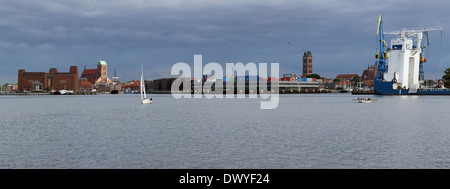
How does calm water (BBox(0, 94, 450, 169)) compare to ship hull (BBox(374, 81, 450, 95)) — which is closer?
calm water (BBox(0, 94, 450, 169))

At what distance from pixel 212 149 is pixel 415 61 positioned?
139331 millimetres

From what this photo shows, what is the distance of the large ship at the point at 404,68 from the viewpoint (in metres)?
140

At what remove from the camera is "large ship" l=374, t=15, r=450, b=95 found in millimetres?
140000

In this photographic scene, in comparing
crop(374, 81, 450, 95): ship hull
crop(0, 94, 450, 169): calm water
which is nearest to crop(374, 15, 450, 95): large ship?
crop(374, 81, 450, 95): ship hull

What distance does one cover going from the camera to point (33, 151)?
66.6 feet

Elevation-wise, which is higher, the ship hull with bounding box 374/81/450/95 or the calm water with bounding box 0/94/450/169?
the ship hull with bounding box 374/81/450/95

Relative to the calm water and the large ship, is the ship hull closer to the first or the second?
the large ship

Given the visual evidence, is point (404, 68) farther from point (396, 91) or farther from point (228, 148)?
point (228, 148)

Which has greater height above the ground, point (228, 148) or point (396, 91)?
point (396, 91)

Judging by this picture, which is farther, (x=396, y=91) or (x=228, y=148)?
(x=396, y=91)

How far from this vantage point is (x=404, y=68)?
139375 millimetres

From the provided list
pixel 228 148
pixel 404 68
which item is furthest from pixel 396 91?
pixel 228 148

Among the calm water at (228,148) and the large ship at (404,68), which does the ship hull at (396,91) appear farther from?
the calm water at (228,148)
